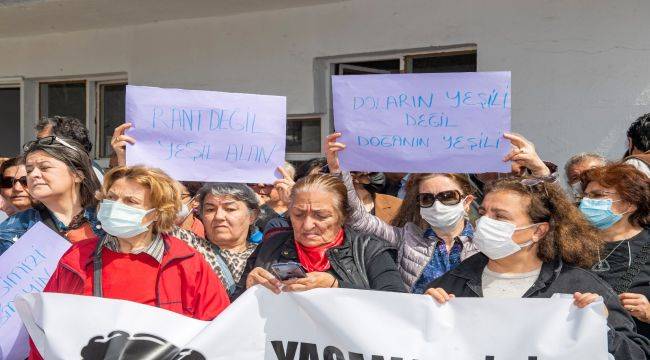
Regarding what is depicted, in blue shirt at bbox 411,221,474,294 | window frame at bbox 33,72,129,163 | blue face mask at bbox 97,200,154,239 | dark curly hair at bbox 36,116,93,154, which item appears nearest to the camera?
blue face mask at bbox 97,200,154,239

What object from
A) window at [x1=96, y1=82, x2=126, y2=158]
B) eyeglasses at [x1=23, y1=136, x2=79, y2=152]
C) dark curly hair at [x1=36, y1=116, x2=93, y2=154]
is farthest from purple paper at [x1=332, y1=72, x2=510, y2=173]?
window at [x1=96, y1=82, x2=126, y2=158]

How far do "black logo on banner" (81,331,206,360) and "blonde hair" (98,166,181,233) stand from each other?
0.53m

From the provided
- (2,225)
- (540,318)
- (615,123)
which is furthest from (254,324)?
(615,123)

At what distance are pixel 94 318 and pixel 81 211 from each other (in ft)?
3.97

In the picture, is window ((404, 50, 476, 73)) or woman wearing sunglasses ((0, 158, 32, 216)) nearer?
woman wearing sunglasses ((0, 158, 32, 216))

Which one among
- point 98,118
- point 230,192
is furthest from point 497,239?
point 98,118

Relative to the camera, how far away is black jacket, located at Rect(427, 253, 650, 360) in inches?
127

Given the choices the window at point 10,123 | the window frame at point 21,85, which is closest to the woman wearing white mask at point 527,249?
the window frame at point 21,85

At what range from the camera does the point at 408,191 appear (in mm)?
4629

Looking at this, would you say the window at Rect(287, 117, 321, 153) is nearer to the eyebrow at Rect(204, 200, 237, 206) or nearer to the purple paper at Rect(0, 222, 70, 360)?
the eyebrow at Rect(204, 200, 237, 206)

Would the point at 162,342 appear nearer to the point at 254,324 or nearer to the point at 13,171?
the point at 254,324

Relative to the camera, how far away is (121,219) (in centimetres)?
363

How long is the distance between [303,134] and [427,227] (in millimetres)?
4642

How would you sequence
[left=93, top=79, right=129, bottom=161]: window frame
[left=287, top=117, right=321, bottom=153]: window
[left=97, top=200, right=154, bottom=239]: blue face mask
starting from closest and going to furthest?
[left=97, top=200, right=154, bottom=239]: blue face mask < [left=287, top=117, right=321, bottom=153]: window < [left=93, top=79, right=129, bottom=161]: window frame
